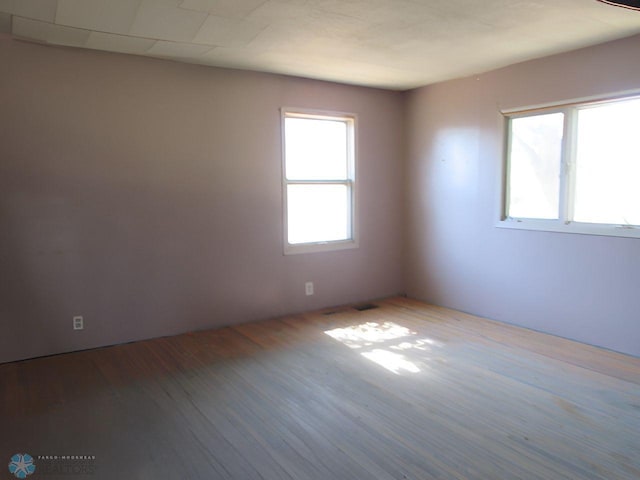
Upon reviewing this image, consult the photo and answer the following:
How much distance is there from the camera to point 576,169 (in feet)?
12.5

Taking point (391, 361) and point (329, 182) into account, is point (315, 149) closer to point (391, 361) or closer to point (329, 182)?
point (329, 182)

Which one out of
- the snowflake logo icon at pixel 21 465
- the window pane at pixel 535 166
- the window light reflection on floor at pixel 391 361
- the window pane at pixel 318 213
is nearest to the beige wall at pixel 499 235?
the window pane at pixel 535 166

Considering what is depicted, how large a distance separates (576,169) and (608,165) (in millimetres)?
249

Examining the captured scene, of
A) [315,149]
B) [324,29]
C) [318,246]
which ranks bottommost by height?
[318,246]

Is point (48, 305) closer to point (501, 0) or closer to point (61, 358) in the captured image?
point (61, 358)

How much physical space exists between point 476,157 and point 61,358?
416 centimetres

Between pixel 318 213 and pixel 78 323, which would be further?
pixel 318 213

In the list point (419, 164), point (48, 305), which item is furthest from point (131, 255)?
point (419, 164)

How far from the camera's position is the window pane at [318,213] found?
4.73 meters

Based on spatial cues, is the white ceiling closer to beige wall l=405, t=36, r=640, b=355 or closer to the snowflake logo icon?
beige wall l=405, t=36, r=640, b=355

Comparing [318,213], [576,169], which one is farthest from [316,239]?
[576,169]

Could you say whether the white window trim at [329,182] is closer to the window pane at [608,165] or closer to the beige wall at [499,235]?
the beige wall at [499,235]

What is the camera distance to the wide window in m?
3.48

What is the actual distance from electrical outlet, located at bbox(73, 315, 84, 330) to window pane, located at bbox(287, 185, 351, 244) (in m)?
2.06
